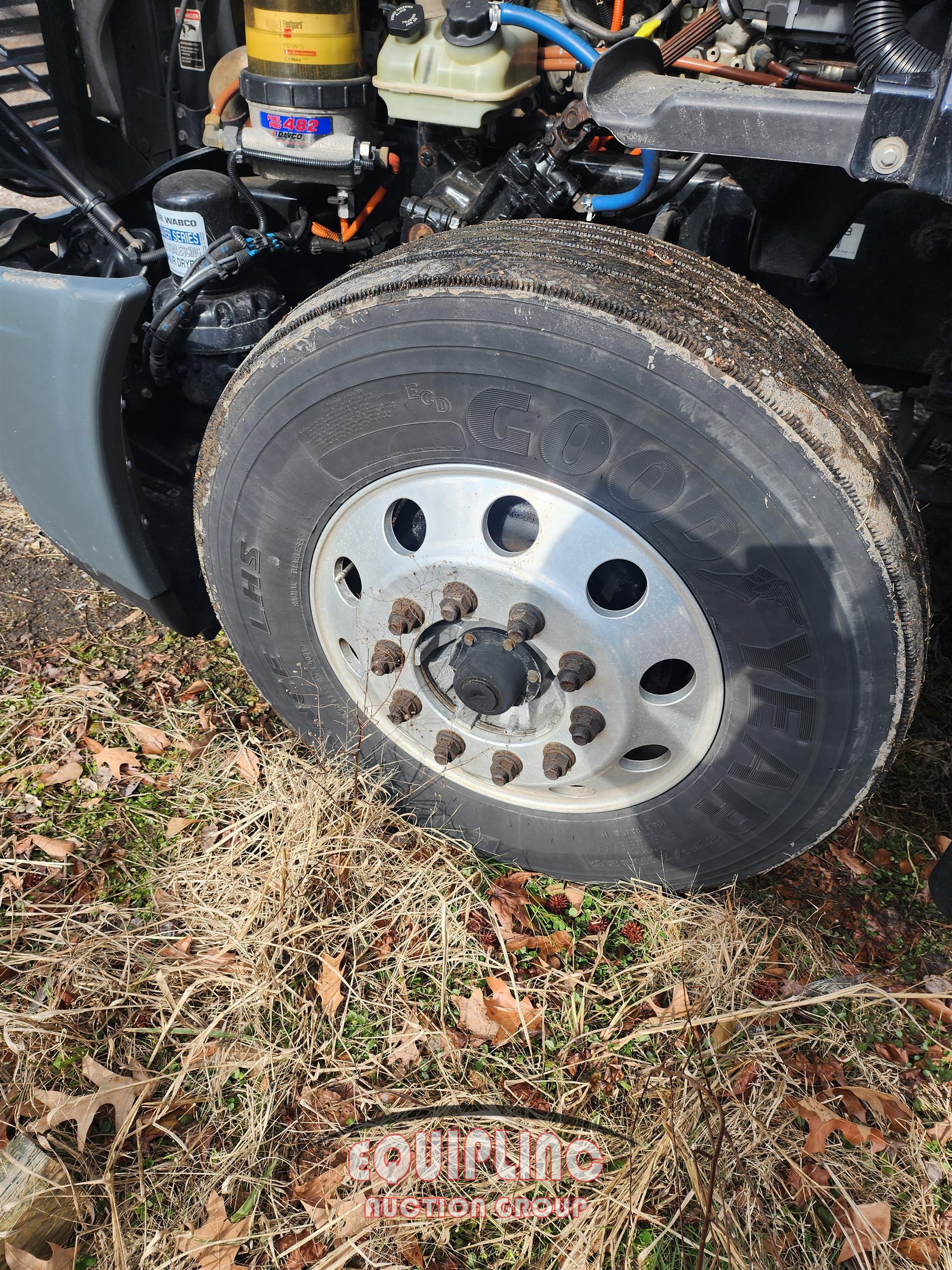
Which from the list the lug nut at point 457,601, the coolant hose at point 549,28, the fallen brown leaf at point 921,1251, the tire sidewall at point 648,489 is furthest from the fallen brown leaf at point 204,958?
the coolant hose at point 549,28

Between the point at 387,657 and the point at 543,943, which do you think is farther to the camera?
the point at 543,943

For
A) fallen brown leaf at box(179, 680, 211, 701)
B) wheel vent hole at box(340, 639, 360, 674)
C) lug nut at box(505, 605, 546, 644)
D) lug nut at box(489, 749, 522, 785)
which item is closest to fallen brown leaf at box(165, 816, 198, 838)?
fallen brown leaf at box(179, 680, 211, 701)

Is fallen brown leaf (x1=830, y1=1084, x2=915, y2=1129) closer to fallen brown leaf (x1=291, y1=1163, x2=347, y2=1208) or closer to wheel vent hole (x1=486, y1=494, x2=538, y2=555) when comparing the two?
fallen brown leaf (x1=291, y1=1163, x2=347, y2=1208)

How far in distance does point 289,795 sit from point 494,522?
3.34 ft

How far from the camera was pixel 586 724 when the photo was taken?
202 cm

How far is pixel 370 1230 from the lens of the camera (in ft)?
5.97

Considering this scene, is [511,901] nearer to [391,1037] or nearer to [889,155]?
[391,1037]

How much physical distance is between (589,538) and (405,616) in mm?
490

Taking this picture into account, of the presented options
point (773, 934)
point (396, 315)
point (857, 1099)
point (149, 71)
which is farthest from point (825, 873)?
point (149, 71)

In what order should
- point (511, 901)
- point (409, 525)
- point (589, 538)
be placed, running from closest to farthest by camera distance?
point (589, 538) < point (409, 525) < point (511, 901)

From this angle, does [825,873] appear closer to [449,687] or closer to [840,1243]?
[840,1243]

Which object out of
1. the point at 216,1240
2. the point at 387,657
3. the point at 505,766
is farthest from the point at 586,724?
the point at 216,1240

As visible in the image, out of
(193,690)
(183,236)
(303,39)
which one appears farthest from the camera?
(193,690)

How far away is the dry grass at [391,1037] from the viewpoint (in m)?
1.84
